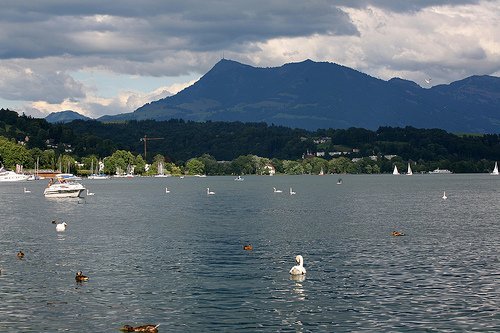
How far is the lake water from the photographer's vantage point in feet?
158

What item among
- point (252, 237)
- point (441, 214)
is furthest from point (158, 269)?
point (441, 214)

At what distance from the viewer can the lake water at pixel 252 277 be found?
48.2 m

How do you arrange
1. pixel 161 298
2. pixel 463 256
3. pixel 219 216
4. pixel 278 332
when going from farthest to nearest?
1. pixel 219 216
2. pixel 463 256
3. pixel 161 298
4. pixel 278 332

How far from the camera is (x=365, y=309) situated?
51.0 meters

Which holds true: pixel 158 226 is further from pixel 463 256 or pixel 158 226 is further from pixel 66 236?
pixel 463 256

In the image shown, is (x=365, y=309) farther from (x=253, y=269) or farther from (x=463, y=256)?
(x=463, y=256)

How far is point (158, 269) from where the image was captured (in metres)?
68.1

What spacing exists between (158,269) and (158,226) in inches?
1822

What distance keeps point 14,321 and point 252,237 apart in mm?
50349

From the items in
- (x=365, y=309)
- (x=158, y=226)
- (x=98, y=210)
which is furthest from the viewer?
(x=98, y=210)

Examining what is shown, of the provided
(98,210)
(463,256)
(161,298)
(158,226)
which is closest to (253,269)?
(161,298)

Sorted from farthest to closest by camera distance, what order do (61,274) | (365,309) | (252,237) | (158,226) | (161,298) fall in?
(158,226) < (252,237) < (61,274) < (161,298) < (365,309)

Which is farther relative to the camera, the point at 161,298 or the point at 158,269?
the point at 158,269

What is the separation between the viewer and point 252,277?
63.5 metres
